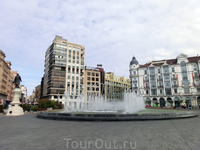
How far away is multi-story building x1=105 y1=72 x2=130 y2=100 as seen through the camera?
275ft

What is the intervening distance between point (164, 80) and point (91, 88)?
112ft

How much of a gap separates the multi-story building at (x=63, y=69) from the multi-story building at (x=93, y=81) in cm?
428

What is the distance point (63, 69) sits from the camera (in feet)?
218

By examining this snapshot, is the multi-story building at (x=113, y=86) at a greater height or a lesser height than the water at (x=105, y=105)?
greater

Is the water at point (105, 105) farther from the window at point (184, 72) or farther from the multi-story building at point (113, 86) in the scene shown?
the multi-story building at point (113, 86)

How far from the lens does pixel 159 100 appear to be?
57406 mm

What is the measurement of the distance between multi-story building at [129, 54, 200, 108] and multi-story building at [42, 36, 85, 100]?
2607cm

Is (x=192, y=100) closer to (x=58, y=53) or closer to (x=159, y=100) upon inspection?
(x=159, y=100)

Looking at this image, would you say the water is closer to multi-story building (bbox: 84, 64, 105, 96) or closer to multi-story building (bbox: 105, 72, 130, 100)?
multi-story building (bbox: 84, 64, 105, 96)

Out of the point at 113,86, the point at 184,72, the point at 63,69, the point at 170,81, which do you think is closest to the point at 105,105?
the point at 170,81

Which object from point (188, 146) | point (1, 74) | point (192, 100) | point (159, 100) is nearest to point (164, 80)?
point (159, 100)

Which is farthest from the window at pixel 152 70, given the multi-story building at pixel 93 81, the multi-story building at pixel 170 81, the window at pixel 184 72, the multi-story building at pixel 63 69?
the multi-story building at pixel 63 69

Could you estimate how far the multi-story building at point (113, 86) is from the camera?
275ft

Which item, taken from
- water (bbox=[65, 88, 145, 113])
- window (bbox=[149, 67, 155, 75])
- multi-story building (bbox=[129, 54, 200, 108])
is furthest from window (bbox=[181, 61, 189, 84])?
water (bbox=[65, 88, 145, 113])
